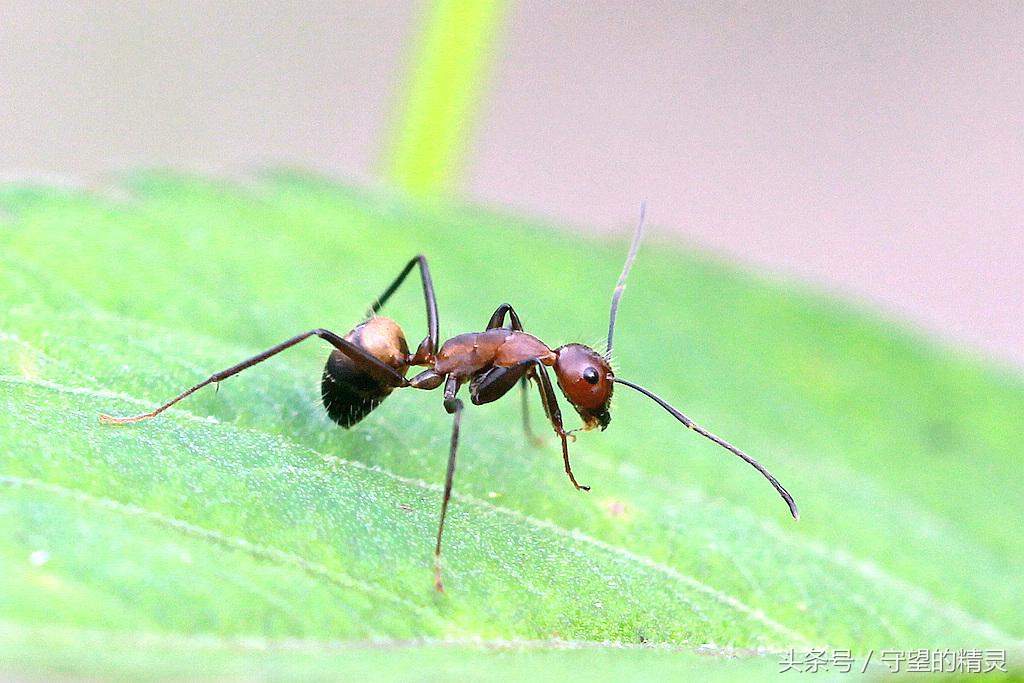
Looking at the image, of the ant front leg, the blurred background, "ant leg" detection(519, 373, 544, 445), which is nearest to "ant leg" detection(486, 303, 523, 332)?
the ant front leg

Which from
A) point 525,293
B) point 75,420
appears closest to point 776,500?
point 525,293

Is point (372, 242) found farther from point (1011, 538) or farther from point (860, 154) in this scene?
point (860, 154)

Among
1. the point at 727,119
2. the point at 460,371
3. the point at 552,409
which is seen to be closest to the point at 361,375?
the point at 460,371

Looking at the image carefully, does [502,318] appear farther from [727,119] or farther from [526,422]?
[727,119]

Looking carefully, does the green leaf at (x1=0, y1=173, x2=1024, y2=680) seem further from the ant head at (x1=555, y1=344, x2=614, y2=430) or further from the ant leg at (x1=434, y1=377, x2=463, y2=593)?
the ant head at (x1=555, y1=344, x2=614, y2=430)

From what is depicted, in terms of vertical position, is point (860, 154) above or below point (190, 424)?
above

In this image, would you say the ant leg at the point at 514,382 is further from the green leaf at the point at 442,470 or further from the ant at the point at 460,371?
the green leaf at the point at 442,470
